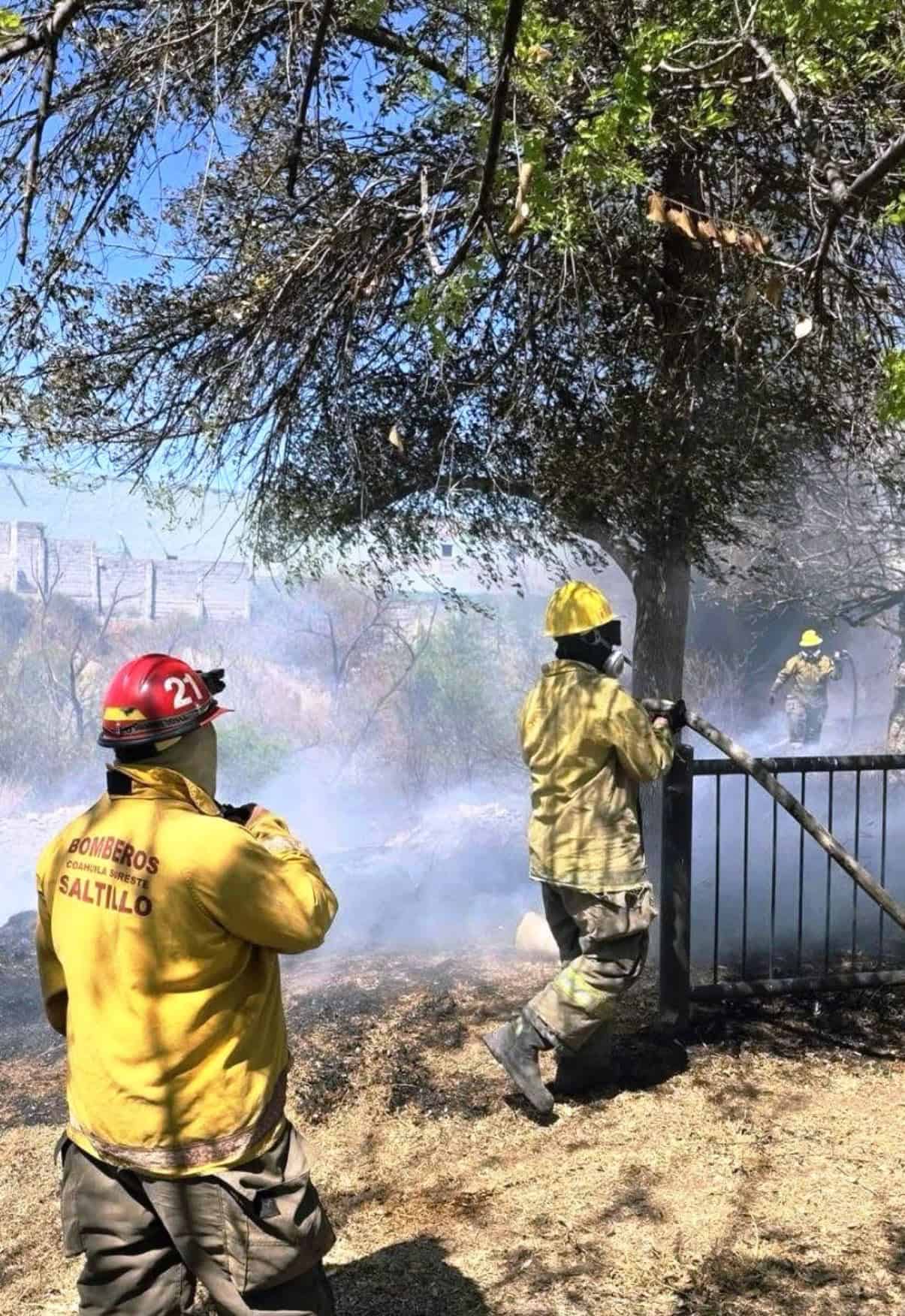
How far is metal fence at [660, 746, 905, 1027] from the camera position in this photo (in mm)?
4414

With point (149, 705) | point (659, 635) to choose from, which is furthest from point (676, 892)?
point (149, 705)

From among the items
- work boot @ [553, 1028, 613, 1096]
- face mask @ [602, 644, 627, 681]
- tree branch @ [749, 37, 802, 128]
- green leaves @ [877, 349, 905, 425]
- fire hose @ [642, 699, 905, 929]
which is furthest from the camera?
work boot @ [553, 1028, 613, 1096]

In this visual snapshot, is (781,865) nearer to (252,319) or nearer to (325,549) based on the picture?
(325,549)

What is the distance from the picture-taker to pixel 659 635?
19.6ft

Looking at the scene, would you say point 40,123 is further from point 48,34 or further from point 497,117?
point 497,117

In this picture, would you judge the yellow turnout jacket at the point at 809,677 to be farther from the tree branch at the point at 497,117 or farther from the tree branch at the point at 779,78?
the tree branch at the point at 497,117

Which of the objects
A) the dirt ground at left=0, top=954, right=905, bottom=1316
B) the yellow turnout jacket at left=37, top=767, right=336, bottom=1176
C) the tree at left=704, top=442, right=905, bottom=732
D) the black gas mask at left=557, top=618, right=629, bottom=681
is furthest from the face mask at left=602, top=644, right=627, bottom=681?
the tree at left=704, top=442, right=905, bottom=732

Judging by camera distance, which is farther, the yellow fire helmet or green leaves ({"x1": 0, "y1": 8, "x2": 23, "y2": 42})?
the yellow fire helmet

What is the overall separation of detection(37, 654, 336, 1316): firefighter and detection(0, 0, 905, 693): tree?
2075 millimetres

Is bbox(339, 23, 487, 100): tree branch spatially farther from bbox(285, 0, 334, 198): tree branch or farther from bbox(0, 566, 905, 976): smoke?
bbox(0, 566, 905, 976): smoke

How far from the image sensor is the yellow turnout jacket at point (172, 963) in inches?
74.7

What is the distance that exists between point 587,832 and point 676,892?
30.8 inches

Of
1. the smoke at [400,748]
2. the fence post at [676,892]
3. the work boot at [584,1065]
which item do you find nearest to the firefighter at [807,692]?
the smoke at [400,748]

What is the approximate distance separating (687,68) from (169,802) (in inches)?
111
